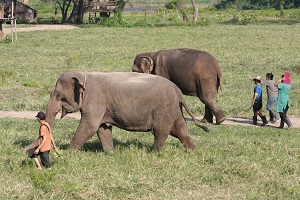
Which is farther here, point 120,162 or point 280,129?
point 280,129

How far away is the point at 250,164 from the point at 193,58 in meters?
6.16

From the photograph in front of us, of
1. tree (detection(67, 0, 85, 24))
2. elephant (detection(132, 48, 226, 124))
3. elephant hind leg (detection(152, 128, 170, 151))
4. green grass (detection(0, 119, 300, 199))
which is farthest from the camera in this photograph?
tree (detection(67, 0, 85, 24))

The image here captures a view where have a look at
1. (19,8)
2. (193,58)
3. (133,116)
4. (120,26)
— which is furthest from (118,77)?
(19,8)

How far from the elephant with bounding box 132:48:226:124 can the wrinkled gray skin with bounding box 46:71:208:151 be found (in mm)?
4815

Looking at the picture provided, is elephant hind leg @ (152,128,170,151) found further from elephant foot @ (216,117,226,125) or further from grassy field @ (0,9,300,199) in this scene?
elephant foot @ (216,117,226,125)

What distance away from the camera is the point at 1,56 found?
1246 inches

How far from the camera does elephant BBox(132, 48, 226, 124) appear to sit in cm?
1670

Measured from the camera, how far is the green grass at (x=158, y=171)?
965cm

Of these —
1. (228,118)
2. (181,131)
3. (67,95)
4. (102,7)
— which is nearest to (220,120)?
(228,118)

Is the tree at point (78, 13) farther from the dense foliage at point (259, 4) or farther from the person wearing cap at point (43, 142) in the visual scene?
the person wearing cap at point (43, 142)

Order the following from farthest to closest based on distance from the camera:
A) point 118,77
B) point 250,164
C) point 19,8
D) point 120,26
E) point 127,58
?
point 19,8, point 120,26, point 127,58, point 118,77, point 250,164

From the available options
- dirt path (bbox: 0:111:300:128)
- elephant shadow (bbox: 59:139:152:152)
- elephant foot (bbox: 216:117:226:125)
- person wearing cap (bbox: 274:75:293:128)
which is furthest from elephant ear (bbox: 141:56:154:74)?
elephant shadow (bbox: 59:139:152:152)

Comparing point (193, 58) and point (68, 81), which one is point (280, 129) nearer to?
point (193, 58)

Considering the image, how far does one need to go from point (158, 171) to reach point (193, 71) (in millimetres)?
6448
